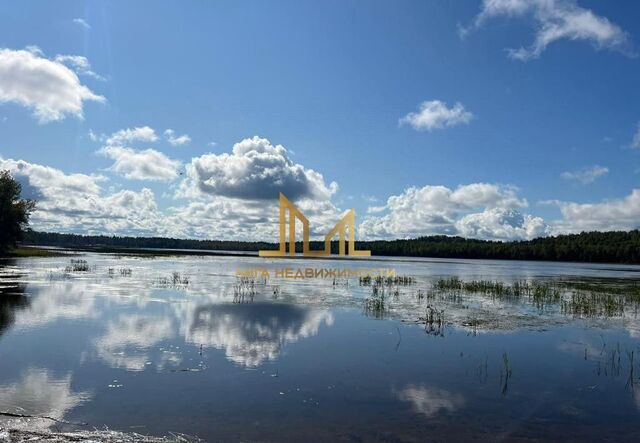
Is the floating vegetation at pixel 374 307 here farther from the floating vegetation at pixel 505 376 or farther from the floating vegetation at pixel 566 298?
the floating vegetation at pixel 505 376

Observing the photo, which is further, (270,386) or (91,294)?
(91,294)

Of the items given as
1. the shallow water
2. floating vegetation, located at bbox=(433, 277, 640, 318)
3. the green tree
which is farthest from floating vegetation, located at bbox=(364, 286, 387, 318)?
the green tree

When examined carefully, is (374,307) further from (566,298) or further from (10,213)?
(10,213)

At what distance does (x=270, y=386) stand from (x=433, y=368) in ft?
17.5

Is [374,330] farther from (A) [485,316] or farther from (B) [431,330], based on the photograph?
(A) [485,316]

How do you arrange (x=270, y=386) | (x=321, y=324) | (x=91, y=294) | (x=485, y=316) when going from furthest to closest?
(x=91, y=294) < (x=485, y=316) < (x=321, y=324) < (x=270, y=386)

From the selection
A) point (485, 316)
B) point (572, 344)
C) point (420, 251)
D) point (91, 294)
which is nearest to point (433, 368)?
point (572, 344)

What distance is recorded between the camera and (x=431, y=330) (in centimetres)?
2073

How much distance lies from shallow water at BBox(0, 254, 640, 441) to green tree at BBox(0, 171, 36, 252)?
57124mm

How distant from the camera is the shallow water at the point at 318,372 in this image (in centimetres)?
994

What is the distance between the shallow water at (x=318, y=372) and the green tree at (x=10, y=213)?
57.1 metres

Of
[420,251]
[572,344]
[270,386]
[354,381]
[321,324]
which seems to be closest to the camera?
[270,386]

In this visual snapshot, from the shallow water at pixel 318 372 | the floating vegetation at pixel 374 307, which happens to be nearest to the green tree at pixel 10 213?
the shallow water at pixel 318 372

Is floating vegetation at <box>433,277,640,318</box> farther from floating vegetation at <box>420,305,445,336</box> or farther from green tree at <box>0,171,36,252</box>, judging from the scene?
green tree at <box>0,171,36,252</box>
